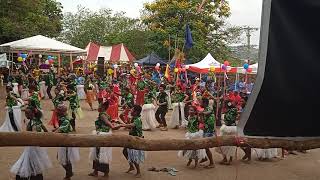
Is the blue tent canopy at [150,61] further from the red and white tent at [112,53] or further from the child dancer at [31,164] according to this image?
the child dancer at [31,164]

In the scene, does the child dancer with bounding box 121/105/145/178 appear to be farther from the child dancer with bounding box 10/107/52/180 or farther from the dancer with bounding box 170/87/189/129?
the dancer with bounding box 170/87/189/129

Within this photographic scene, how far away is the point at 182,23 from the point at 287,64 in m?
30.9

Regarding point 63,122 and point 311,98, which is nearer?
point 311,98

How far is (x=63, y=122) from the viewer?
8.20 m

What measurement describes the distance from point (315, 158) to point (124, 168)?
544cm

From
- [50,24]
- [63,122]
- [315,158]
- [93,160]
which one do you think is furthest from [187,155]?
[50,24]

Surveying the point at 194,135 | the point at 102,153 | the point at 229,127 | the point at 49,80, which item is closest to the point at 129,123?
the point at 102,153

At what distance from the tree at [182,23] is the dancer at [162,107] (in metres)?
16.8

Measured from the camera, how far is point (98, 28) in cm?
5019

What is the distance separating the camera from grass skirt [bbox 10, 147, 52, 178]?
24.8 ft

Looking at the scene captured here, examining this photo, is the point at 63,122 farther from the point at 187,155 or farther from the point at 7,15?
the point at 7,15

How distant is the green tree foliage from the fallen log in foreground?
4009cm

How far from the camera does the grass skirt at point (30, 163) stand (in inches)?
297

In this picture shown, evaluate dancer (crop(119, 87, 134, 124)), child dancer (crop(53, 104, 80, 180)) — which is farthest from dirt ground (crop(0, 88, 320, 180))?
dancer (crop(119, 87, 134, 124))
